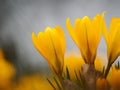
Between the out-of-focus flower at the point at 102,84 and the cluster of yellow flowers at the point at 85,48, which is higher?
the cluster of yellow flowers at the point at 85,48

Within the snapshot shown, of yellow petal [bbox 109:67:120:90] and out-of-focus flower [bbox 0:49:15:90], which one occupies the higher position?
out-of-focus flower [bbox 0:49:15:90]

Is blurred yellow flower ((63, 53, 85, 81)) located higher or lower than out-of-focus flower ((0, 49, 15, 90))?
lower

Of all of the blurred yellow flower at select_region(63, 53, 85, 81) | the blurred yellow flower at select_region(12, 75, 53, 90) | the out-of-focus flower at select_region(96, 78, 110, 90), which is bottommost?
the blurred yellow flower at select_region(63, 53, 85, 81)

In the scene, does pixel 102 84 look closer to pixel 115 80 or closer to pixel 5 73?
pixel 115 80

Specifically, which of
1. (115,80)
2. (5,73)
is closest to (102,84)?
(115,80)

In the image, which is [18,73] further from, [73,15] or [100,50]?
[73,15]
